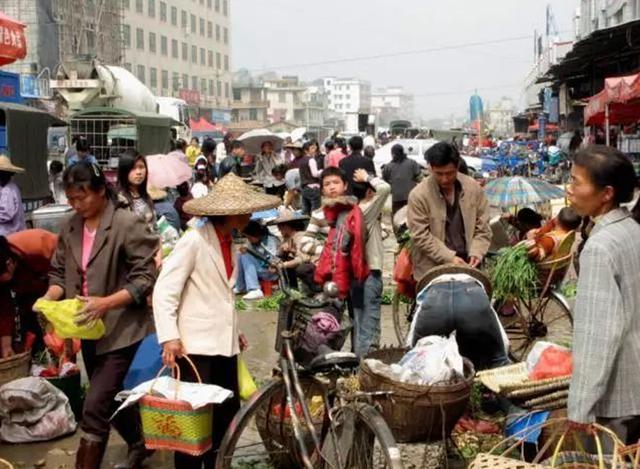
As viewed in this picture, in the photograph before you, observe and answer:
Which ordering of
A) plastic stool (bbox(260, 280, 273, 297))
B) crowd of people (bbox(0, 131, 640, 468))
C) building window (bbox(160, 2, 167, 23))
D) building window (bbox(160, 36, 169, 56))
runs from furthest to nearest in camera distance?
building window (bbox(160, 36, 169, 56)), building window (bbox(160, 2, 167, 23)), plastic stool (bbox(260, 280, 273, 297)), crowd of people (bbox(0, 131, 640, 468))

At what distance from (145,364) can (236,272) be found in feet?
2.43

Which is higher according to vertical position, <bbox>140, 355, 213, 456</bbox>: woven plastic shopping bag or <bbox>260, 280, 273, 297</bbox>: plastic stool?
<bbox>140, 355, 213, 456</bbox>: woven plastic shopping bag

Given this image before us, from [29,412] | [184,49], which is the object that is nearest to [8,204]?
[29,412]

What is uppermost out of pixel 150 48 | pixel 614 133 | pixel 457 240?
pixel 150 48

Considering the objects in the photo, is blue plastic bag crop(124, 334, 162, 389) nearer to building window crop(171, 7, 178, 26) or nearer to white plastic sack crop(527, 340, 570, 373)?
white plastic sack crop(527, 340, 570, 373)

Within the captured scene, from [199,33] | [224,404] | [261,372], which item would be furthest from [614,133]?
[199,33]

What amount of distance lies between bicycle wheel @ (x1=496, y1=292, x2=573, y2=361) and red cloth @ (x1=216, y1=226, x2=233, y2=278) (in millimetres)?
2776

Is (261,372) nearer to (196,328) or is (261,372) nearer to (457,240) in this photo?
(457,240)

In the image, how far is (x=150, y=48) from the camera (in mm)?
72000

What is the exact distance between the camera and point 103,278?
14.4 feet

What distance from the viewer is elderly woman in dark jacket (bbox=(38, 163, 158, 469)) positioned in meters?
4.34

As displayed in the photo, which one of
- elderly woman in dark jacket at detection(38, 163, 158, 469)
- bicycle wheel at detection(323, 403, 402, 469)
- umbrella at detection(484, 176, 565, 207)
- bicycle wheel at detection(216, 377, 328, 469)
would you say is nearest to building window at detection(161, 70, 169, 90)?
umbrella at detection(484, 176, 565, 207)

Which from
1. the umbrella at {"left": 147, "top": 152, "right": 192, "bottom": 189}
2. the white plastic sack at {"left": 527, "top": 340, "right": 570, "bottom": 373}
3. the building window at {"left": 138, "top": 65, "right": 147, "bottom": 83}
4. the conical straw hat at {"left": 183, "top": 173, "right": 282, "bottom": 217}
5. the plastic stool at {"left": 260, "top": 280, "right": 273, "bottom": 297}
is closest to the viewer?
the white plastic sack at {"left": 527, "top": 340, "right": 570, "bottom": 373}

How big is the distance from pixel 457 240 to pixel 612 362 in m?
3.02
